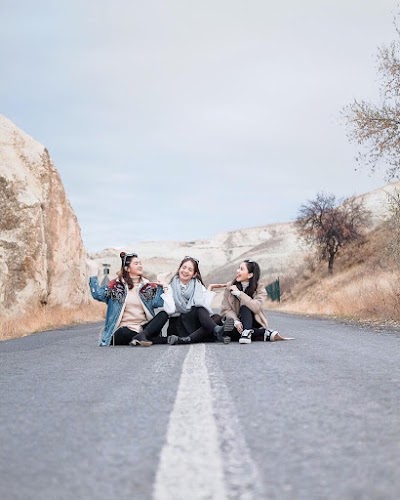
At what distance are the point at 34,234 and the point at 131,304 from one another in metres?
12.4

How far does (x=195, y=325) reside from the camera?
34.2 ft

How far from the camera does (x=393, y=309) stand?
56.7 feet

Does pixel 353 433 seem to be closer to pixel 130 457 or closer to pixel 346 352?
pixel 130 457

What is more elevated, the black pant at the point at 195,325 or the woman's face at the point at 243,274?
the woman's face at the point at 243,274

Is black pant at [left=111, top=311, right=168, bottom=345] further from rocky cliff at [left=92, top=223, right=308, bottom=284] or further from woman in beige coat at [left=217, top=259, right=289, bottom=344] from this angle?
rocky cliff at [left=92, top=223, right=308, bottom=284]

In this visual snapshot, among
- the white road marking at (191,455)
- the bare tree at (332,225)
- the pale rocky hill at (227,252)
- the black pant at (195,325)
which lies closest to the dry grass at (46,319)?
the black pant at (195,325)

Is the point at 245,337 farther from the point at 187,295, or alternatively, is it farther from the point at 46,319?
the point at 46,319

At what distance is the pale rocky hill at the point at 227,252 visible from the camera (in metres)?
100

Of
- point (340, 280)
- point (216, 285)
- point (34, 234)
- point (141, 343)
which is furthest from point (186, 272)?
point (340, 280)

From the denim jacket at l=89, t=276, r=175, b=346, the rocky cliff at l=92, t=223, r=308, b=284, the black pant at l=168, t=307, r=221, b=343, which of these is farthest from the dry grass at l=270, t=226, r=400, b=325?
the rocky cliff at l=92, t=223, r=308, b=284

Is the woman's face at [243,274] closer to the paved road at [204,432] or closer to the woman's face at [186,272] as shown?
the woman's face at [186,272]

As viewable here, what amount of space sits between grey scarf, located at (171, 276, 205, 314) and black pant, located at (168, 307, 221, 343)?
98 mm

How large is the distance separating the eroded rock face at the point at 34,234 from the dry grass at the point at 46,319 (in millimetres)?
393

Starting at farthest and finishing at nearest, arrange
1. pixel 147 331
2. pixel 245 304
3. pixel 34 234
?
pixel 34 234 < pixel 245 304 < pixel 147 331
